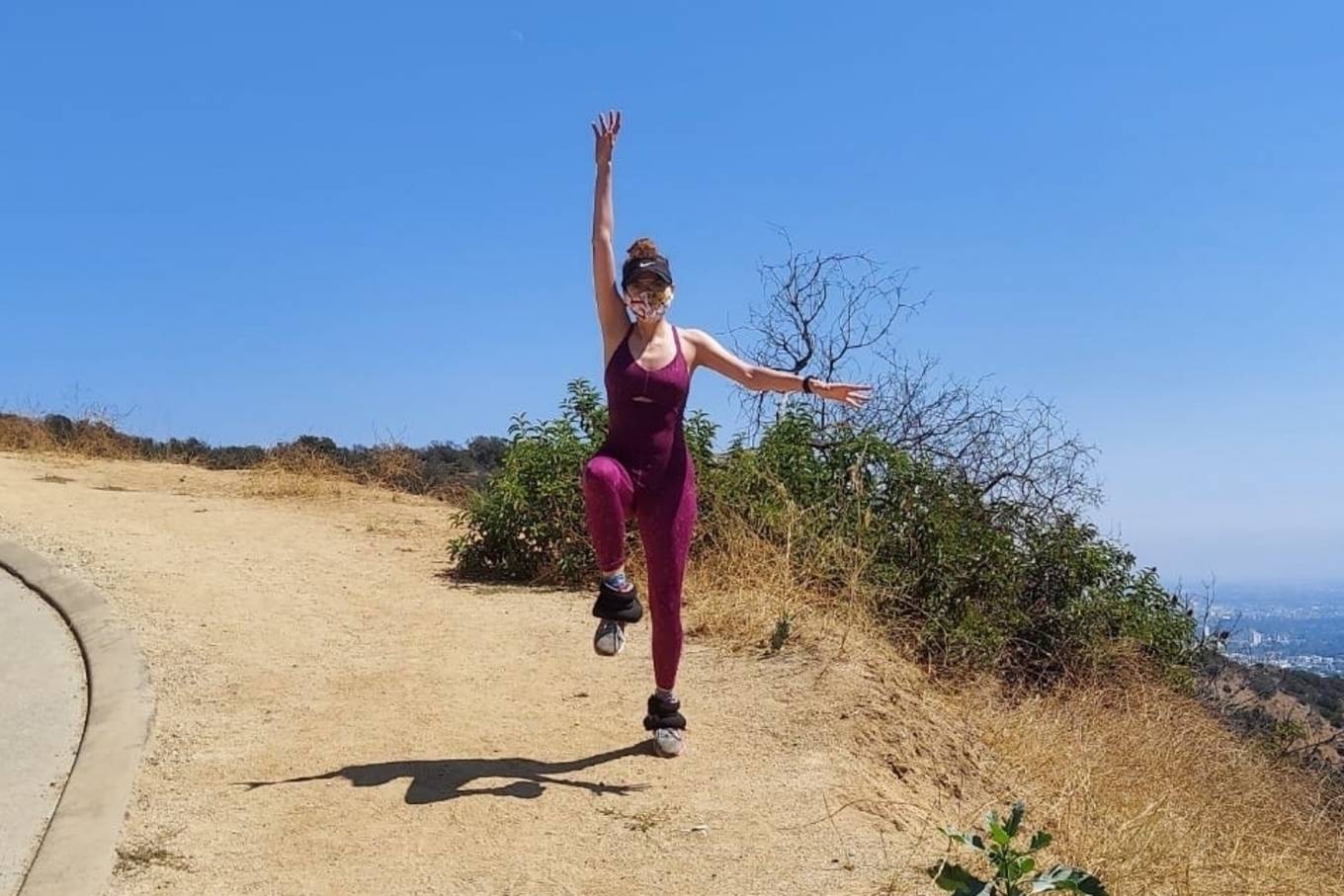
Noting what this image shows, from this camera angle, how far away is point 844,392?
15.0 ft

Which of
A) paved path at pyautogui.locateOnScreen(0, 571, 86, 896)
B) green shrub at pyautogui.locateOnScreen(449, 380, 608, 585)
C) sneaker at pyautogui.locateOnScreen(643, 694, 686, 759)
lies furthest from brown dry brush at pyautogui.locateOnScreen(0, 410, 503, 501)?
sneaker at pyautogui.locateOnScreen(643, 694, 686, 759)

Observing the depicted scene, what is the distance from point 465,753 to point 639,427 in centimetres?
151

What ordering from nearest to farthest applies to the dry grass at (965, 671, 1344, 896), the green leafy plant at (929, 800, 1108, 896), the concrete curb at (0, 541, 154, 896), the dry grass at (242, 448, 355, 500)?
the green leafy plant at (929, 800, 1108, 896) → the concrete curb at (0, 541, 154, 896) → the dry grass at (965, 671, 1344, 896) → the dry grass at (242, 448, 355, 500)

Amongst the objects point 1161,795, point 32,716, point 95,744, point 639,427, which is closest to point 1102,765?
point 1161,795

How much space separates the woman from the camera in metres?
4.19

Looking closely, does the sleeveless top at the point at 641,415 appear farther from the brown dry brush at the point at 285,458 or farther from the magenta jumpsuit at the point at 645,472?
the brown dry brush at the point at 285,458

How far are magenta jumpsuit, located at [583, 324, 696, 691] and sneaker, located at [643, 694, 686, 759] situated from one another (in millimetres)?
511

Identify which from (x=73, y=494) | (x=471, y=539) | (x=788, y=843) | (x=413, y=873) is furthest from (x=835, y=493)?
(x=73, y=494)

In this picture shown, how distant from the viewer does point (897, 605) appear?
7.98m

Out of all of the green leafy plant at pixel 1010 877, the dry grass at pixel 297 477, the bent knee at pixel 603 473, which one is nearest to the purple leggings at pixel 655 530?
the bent knee at pixel 603 473

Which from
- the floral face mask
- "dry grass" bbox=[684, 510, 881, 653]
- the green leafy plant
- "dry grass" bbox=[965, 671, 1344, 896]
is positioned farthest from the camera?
"dry grass" bbox=[684, 510, 881, 653]

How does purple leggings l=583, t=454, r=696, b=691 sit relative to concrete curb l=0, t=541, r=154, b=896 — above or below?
above

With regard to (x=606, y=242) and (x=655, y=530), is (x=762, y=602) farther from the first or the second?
(x=606, y=242)

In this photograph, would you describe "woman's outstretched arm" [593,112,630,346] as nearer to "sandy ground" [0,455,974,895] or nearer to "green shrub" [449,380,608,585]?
"sandy ground" [0,455,974,895]
